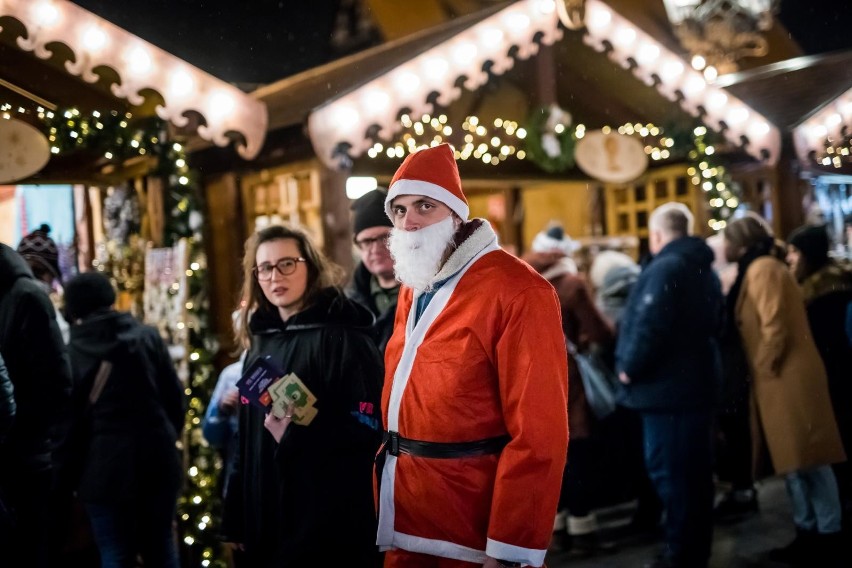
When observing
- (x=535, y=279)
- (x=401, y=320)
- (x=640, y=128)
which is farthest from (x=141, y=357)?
(x=640, y=128)

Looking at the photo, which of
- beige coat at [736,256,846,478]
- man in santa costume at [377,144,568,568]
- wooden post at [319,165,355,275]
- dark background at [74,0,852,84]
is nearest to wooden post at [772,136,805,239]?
beige coat at [736,256,846,478]

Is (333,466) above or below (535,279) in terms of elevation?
below

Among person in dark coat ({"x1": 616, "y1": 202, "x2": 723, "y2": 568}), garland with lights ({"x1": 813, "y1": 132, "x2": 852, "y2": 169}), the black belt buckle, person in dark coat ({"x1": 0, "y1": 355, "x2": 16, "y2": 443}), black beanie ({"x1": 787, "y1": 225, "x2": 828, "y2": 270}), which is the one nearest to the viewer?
the black belt buckle

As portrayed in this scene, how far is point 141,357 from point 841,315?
4.82m

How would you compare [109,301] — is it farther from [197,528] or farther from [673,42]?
[673,42]

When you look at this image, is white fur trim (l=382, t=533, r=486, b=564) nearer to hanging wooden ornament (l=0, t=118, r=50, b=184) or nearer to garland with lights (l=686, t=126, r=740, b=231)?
hanging wooden ornament (l=0, t=118, r=50, b=184)

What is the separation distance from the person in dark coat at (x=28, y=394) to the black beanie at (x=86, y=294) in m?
0.55

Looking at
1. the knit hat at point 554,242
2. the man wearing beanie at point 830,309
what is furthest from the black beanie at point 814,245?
the knit hat at point 554,242

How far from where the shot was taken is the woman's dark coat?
11.4 ft

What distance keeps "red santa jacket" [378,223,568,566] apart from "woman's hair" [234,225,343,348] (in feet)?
3.23

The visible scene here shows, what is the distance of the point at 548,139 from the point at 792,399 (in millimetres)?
3297

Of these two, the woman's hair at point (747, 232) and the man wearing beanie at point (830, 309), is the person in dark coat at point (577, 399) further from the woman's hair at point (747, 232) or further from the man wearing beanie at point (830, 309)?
the man wearing beanie at point (830, 309)

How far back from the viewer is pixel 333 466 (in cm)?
353

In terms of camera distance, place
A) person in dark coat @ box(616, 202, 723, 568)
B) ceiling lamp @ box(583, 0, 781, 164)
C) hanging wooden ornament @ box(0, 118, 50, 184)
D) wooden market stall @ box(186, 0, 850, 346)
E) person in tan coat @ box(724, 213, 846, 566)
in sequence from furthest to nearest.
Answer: ceiling lamp @ box(583, 0, 781, 164), wooden market stall @ box(186, 0, 850, 346), person in tan coat @ box(724, 213, 846, 566), person in dark coat @ box(616, 202, 723, 568), hanging wooden ornament @ box(0, 118, 50, 184)
